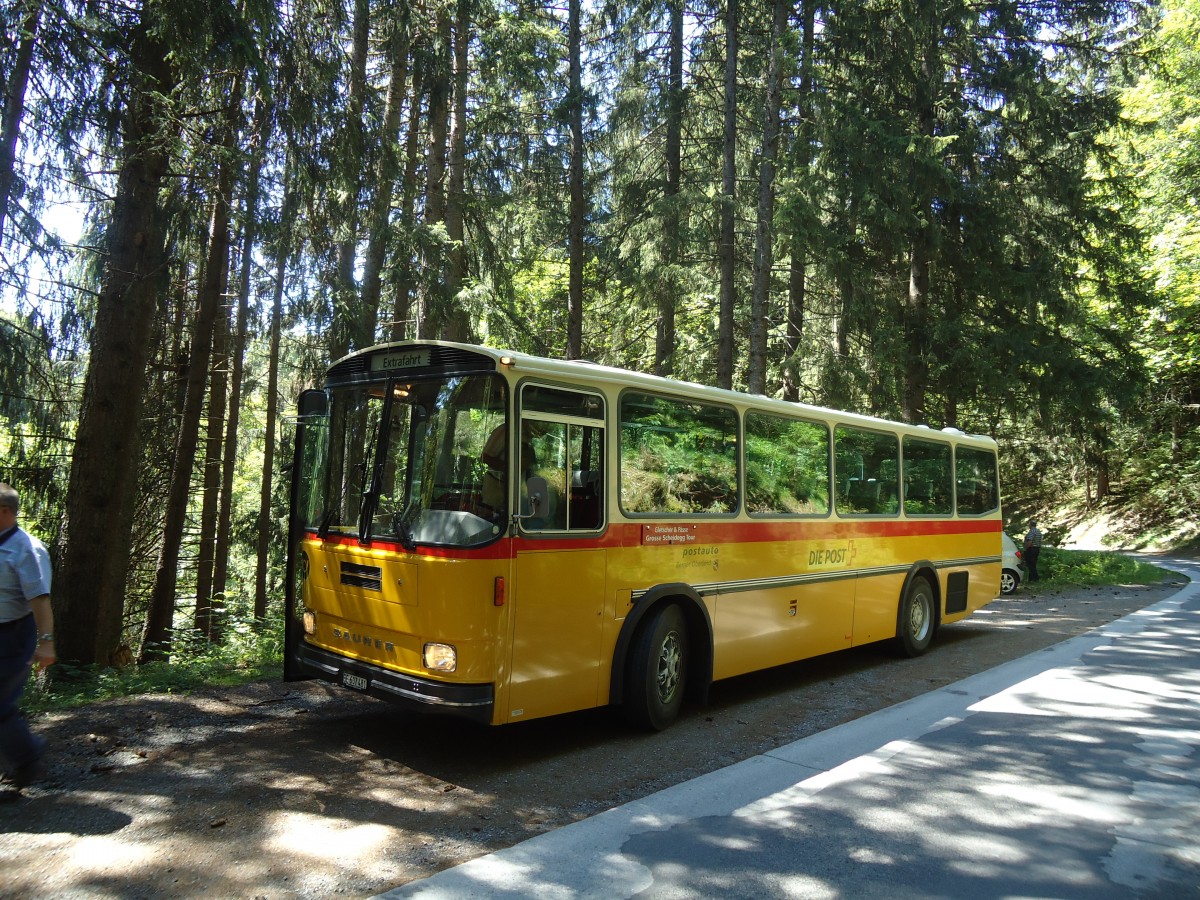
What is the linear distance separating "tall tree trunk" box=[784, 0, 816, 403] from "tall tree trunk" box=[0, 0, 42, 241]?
11164mm

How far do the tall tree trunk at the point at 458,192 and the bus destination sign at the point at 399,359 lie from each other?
7.01 meters

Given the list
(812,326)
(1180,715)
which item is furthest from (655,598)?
(812,326)

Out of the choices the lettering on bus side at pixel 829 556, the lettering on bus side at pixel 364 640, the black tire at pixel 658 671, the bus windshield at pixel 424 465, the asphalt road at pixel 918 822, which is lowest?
the asphalt road at pixel 918 822

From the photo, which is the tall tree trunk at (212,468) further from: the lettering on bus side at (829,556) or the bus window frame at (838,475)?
the lettering on bus side at (829,556)

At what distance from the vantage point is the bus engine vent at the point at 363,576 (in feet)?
18.7

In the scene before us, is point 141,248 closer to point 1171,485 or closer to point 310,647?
point 310,647

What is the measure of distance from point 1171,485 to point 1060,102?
1894 centimetres

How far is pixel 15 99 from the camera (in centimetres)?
766

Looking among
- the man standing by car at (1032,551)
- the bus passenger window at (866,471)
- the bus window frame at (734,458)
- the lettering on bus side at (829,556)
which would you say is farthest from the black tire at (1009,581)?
the bus window frame at (734,458)

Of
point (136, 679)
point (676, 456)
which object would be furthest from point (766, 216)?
point (136, 679)

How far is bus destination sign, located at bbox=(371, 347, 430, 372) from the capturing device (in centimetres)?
589

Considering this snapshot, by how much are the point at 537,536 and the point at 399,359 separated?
66.4 inches

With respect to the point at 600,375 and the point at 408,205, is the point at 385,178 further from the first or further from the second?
the point at 600,375

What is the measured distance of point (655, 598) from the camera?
6434 millimetres
